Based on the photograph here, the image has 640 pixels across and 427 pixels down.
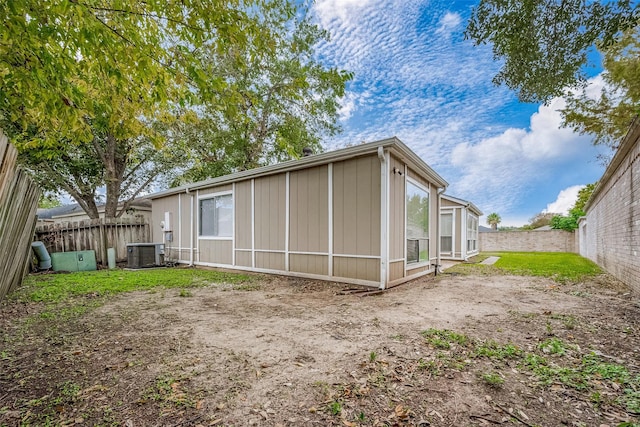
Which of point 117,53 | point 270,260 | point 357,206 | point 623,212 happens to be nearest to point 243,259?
point 270,260

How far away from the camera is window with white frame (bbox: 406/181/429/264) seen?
650cm

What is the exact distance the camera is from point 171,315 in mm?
3693

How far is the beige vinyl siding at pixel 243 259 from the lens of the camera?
761 cm

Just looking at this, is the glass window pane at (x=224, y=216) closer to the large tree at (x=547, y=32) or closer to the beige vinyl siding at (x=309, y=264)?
the beige vinyl siding at (x=309, y=264)

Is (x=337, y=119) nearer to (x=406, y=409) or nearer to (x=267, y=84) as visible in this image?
(x=267, y=84)

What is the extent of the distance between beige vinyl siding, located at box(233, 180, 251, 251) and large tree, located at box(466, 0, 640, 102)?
5.72 m

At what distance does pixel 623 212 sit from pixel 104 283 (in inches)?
407

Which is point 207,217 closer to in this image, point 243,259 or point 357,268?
point 243,259

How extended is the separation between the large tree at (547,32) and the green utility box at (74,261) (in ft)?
33.0

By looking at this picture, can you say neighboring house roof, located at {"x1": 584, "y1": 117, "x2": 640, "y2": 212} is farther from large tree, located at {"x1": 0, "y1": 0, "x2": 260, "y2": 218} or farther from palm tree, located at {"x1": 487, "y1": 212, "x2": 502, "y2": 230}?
palm tree, located at {"x1": 487, "y1": 212, "x2": 502, "y2": 230}

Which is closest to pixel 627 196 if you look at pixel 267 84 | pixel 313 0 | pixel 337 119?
pixel 313 0

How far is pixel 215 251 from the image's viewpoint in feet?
27.9

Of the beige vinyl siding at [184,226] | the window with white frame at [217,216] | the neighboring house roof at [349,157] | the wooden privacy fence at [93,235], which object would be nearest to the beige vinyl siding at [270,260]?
the window with white frame at [217,216]

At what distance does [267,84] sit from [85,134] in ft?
35.0
